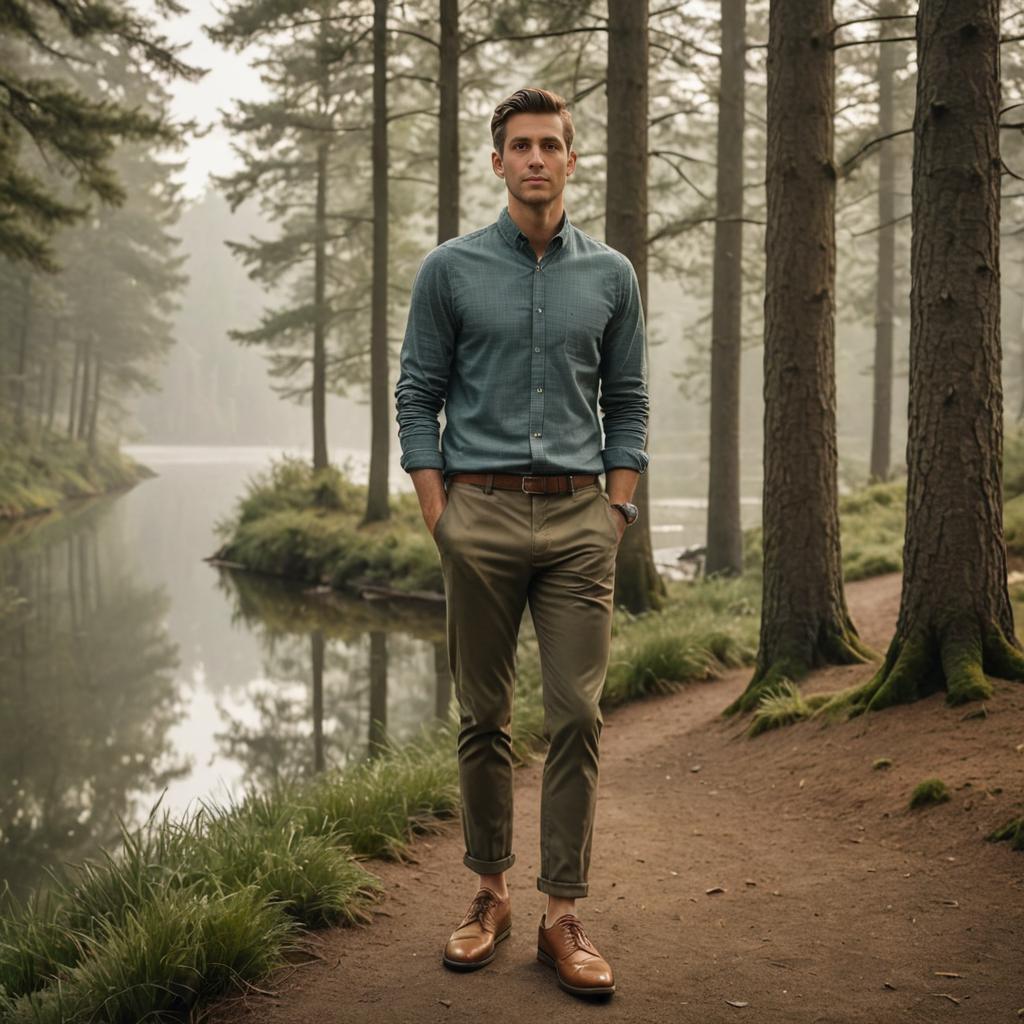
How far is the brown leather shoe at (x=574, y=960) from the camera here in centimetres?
327

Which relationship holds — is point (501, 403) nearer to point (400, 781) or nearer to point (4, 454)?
point (400, 781)

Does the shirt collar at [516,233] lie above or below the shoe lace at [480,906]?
above

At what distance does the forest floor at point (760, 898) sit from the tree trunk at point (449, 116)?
357 inches

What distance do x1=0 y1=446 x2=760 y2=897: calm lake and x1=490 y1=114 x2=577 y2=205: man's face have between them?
12.0 feet

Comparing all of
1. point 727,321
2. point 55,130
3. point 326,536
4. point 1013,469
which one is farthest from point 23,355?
point 1013,469

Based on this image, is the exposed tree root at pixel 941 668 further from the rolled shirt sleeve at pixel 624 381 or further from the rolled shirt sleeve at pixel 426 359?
the rolled shirt sleeve at pixel 426 359

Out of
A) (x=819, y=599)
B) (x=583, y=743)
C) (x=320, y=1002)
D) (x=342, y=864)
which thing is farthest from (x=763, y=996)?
(x=819, y=599)

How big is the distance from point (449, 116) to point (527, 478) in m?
11.8

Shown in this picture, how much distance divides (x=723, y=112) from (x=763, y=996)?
43.7ft

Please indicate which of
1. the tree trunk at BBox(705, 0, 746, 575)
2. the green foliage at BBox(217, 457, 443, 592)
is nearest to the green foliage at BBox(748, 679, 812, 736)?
the tree trunk at BBox(705, 0, 746, 575)

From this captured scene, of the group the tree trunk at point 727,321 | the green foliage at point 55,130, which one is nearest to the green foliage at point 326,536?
the tree trunk at point 727,321

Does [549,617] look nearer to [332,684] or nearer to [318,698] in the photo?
[318,698]

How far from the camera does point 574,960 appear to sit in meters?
3.32

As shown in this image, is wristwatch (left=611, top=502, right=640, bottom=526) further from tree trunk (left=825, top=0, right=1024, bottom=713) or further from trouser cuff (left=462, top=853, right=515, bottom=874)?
tree trunk (left=825, top=0, right=1024, bottom=713)
